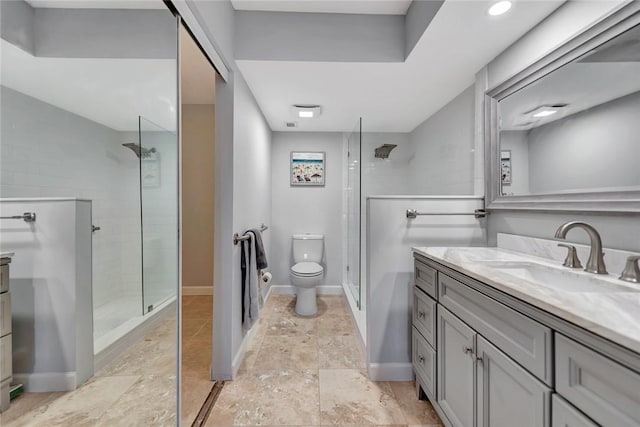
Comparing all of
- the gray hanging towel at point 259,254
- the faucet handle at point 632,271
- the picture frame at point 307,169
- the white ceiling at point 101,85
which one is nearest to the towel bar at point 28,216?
the white ceiling at point 101,85

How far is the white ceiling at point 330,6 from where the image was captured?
1.65 meters

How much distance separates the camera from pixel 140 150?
963mm

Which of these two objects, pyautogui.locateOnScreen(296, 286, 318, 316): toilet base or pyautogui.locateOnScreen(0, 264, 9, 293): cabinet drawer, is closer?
pyautogui.locateOnScreen(0, 264, 9, 293): cabinet drawer

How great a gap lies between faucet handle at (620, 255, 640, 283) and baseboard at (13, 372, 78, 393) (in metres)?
1.81

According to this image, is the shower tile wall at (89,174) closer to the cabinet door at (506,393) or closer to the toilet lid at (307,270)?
the cabinet door at (506,393)

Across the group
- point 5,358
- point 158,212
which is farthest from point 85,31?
point 5,358

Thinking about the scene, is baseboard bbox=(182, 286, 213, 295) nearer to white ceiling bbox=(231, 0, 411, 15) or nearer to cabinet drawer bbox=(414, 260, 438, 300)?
cabinet drawer bbox=(414, 260, 438, 300)

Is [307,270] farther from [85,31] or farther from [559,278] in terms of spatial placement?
[85,31]

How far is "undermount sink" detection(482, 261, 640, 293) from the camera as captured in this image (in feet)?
Answer: 2.91

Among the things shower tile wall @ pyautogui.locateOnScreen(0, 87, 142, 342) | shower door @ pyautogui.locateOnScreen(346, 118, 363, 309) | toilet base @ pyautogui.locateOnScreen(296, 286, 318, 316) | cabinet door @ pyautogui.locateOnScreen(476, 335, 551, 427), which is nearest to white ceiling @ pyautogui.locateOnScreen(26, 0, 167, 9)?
shower tile wall @ pyautogui.locateOnScreen(0, 87, 142, 342)

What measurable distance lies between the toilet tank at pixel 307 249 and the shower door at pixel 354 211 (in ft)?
1.30

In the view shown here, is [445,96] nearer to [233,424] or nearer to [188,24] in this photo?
[188,24]

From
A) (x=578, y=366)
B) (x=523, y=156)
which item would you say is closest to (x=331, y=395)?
(x=578, y=366)

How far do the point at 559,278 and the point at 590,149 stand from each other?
59 cm
